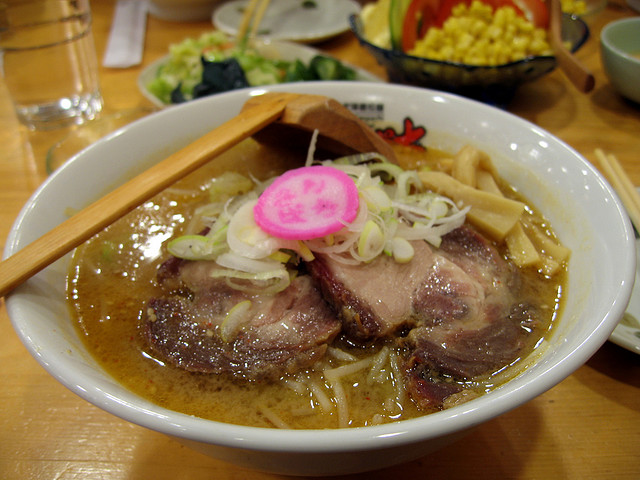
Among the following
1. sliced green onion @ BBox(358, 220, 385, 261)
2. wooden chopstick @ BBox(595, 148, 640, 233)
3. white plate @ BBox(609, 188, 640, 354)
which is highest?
wooden chopstick @ BBox(595, 148, 640, 233)

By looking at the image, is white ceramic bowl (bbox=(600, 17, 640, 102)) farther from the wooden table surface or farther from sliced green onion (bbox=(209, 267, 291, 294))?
sliced green onion (bbox=(209, 267, 291, 294))

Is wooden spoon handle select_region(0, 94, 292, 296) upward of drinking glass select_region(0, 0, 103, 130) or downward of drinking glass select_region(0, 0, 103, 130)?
upward

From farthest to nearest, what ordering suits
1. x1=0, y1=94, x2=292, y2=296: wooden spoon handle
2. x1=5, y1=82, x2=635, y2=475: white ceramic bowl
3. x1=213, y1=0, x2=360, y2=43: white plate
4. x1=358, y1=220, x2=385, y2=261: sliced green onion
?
x1=213, y1=0, x2=360, y2=43: white plate, x1=358, y1=220, x2=385, y2=261: sliced green onion, x1=0, y1=94, x2=292, y2=296: wooden spoon handle, x1=5, y1=82, x2=635, y2=475: white ceramic bowl

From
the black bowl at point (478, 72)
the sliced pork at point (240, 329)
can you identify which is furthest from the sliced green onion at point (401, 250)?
the black bowl at point (478, 72)

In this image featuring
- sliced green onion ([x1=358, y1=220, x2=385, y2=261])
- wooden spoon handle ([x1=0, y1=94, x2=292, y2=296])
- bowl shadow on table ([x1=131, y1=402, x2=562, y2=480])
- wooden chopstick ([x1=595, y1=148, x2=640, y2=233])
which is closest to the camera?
wooden spoon handle ([x1=0, y1=94, x2=292, y2=296])

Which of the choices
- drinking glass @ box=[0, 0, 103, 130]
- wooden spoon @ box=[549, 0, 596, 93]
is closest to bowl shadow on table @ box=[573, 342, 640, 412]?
wooden spoon @ box=[549, 0, 596, 93]

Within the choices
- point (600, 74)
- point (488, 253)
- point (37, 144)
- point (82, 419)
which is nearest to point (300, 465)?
point (82, 419)

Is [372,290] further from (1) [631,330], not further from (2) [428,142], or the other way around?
(2) [428,142]

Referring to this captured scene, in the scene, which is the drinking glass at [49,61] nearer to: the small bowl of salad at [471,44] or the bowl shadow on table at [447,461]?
the small bowl of salad at [471,44]

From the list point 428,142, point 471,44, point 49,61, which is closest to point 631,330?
point 428,142
